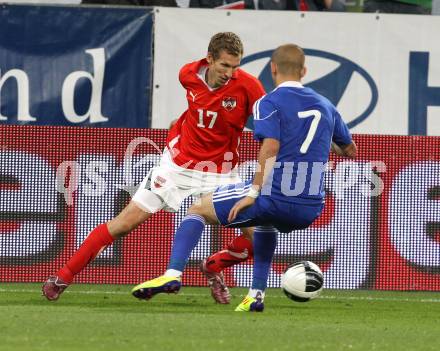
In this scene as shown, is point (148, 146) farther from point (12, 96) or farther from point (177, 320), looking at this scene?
point (177, 320)

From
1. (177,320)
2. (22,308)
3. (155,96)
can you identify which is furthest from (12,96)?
(177,320)

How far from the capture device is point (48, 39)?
13.6 m

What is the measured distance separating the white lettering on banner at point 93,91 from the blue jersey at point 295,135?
4787 mm

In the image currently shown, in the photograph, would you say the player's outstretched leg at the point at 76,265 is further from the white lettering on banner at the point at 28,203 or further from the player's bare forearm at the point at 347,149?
the white lettering on banner at the point at 28,203

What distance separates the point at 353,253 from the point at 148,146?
1994 mm

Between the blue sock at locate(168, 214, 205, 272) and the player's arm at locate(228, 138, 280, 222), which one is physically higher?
the player's arm at locate(228, 138, 280, 222)

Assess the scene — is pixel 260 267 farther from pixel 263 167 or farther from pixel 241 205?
pixel 263 167

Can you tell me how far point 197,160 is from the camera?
10070mm

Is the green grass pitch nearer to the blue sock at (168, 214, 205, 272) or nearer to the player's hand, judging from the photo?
the blue sock at (168, 214, 205, 272)

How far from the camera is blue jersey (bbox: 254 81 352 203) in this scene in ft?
29.1

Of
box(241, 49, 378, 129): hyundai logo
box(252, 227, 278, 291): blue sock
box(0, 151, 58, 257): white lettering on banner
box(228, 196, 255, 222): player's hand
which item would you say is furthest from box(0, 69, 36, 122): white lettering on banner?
box(228, 196, 255, 222): player's hand

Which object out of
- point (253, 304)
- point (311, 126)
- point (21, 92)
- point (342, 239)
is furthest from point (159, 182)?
point (21, 92)

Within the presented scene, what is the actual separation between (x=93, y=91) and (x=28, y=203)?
197 cm

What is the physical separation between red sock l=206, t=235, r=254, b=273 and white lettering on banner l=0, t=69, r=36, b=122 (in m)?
3.76
